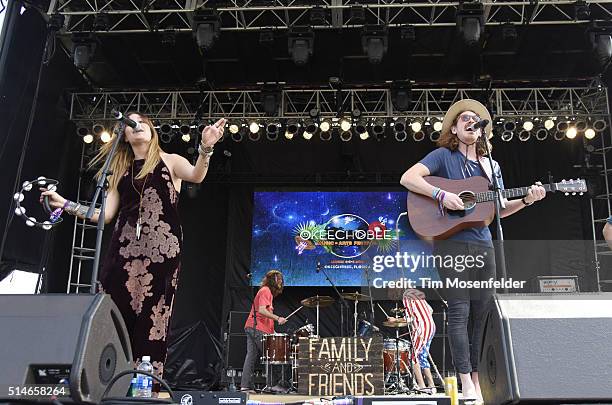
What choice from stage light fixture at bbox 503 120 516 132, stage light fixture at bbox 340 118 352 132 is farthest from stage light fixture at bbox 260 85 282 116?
stage light fixture at bbox 503 120 516 132

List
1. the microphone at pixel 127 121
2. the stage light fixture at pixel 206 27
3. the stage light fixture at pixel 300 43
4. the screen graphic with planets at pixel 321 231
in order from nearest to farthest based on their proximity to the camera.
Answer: the microphone at pixel 127 121, the stage light fixture at pixel 206 27, the stage light fixture at pixel 300 43, the screen graphic with planets at pixel 321 231

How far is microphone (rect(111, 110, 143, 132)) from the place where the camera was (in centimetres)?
296

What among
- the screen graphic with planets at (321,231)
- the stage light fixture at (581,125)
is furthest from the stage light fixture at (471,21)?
the screen graphic with planets at (321,231)

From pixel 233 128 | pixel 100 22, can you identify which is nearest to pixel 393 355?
pixel 233 128

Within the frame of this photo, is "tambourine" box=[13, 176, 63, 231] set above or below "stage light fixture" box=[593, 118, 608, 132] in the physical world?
below

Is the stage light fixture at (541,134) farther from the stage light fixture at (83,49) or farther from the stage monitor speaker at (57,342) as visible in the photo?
the stage monitor speaker at (57,342)

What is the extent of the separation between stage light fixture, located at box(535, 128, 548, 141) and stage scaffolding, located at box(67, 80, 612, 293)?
0.33m

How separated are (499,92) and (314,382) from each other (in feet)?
20.1

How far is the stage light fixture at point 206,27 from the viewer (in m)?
7.12

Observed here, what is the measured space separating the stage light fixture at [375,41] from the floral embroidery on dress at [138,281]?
527 cm

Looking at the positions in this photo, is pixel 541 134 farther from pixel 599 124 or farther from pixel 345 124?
pixel 345 124

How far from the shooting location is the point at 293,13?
8266 mm

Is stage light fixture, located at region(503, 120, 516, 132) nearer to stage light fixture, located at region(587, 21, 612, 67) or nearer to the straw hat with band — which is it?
stage light fixture, located at region(587, 21, 612, 67)

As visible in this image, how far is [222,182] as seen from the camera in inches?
412
